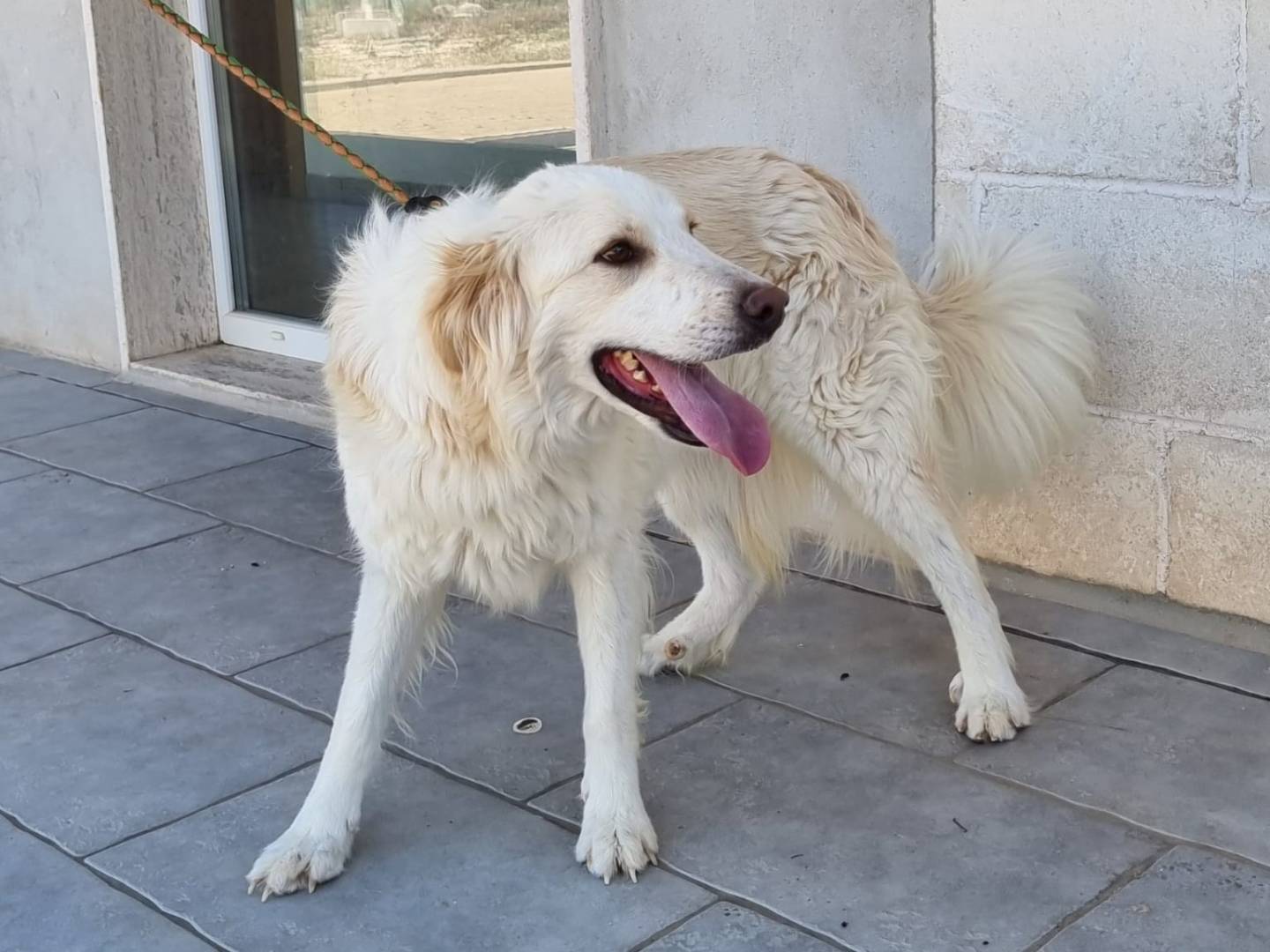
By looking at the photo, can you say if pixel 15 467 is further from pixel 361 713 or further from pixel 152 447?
pixel 361 713

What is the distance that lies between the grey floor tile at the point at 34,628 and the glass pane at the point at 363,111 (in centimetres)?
213

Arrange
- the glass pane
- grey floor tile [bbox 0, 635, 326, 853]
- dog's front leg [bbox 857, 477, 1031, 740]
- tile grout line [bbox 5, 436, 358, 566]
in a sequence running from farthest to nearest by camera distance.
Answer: the glass pane
tile grout line [bbox 5, 436, 358, 566]
dog's front leg [bbox 857, 477, 1031, 740]
grey floor tile [bbox 0, 635, 326, 853]

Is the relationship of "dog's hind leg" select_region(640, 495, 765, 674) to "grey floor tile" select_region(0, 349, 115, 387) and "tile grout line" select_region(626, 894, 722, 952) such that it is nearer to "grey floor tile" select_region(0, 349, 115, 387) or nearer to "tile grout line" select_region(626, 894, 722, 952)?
"tile grout line" select_region(626, 894, 722, 952)

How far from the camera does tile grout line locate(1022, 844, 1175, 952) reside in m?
2.44

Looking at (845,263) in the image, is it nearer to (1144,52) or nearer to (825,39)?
(1144,52)

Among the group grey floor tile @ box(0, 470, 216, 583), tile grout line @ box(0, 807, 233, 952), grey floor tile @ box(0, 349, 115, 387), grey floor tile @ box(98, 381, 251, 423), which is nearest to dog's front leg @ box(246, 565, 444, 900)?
tile grout line @ box(0, 807, 233, 952)

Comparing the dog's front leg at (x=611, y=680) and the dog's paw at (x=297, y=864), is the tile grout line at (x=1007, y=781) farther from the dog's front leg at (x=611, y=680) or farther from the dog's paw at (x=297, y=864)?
the dog's paw at (x=297, y=864)

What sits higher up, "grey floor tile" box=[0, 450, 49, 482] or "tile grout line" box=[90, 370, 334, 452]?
"tile grout line" box=[90, 370, 334, 452]

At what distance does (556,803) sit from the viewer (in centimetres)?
299

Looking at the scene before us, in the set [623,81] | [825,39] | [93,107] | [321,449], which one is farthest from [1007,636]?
[93,107]

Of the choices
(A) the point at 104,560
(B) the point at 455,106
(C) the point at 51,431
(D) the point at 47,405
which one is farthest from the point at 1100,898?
(D) the point at 47,405

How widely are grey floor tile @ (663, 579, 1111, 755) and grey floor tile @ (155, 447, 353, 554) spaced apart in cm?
142

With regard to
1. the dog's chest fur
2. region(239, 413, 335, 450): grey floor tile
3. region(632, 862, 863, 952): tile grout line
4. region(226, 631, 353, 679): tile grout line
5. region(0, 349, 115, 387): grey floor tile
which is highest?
the dog's chest fur

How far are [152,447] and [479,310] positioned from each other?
11.5 feet
